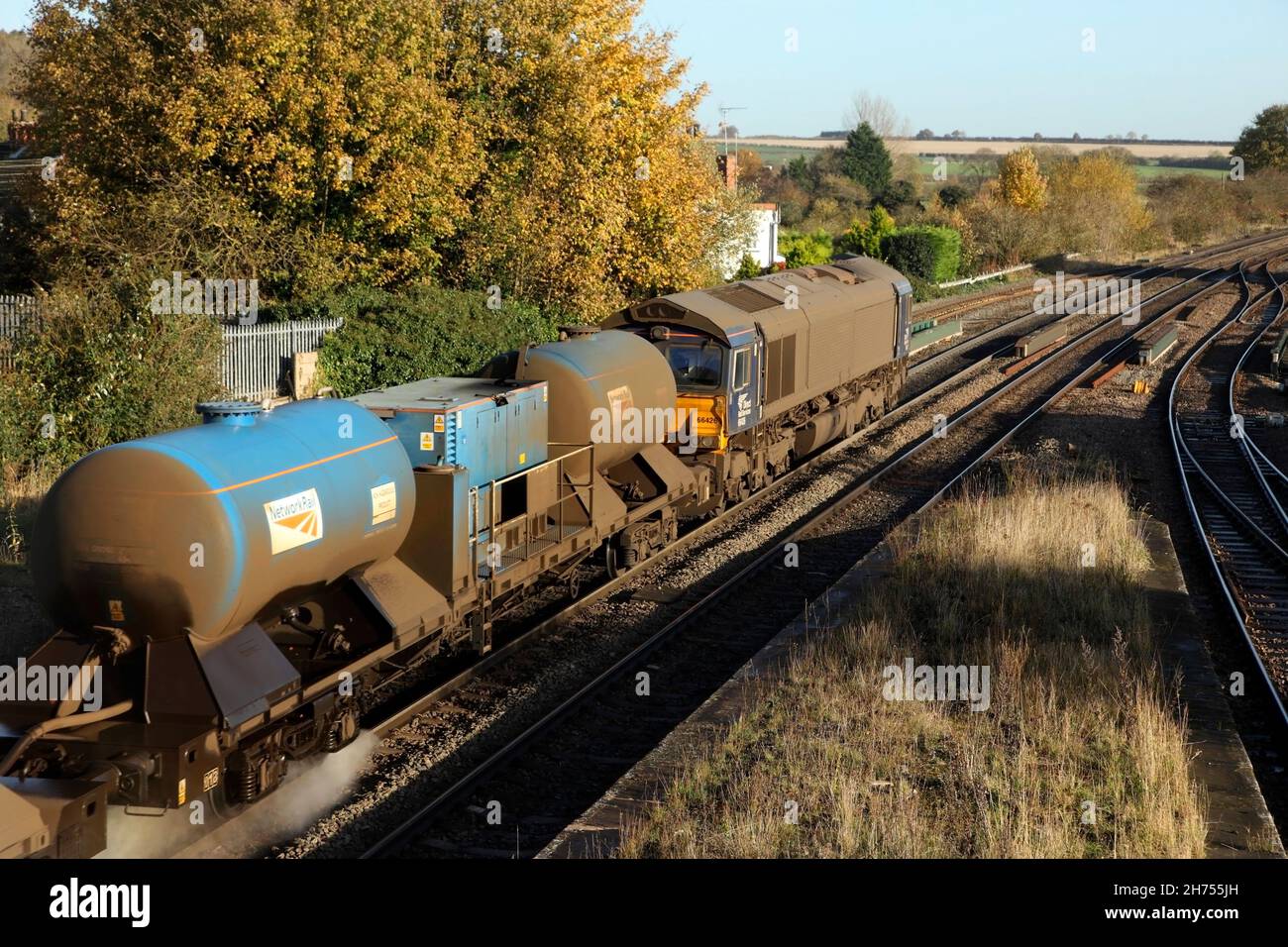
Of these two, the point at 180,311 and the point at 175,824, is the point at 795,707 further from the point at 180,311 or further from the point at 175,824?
the point at 180,311

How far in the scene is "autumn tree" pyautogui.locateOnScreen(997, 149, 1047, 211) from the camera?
268 ft

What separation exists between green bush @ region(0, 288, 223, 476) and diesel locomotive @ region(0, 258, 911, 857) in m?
7.23

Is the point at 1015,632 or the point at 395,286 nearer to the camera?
the point at 1015,632

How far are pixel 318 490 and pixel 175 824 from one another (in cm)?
279

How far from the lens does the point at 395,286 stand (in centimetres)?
2984

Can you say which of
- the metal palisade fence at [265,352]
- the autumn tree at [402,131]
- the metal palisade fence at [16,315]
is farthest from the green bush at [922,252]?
the metal palisade fence at [16,315]

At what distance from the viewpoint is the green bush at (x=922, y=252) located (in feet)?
201

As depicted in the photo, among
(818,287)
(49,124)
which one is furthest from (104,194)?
(818,287)

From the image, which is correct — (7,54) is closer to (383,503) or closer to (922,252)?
(922,252)

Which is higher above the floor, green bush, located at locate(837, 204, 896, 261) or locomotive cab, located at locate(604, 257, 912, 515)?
green bush, located at locate(837, 204, 896, 261)

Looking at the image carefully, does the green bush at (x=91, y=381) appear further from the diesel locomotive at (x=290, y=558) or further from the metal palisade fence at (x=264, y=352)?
the diesel locomotive at (x=290, y=558)

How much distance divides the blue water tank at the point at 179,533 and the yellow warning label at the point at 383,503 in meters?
0.91

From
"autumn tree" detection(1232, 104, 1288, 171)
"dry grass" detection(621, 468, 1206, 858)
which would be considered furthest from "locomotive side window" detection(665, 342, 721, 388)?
"autumn tree" detection(1232, 104, 1288, 171)

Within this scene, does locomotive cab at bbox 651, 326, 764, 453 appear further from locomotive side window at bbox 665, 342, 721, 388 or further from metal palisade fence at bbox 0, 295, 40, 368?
metal palisade fence at bbox 0, 295, 40, 368
